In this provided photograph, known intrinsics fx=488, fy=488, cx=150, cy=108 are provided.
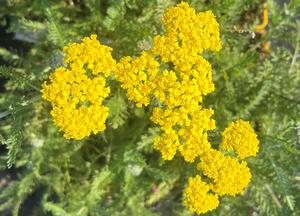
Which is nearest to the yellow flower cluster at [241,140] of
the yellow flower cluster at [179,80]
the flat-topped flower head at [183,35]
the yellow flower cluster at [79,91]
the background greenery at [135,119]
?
the yellow flower cluster at [179,80]

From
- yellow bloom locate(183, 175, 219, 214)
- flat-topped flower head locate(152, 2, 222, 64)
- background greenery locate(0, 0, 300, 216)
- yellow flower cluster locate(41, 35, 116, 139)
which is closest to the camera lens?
yellow flower cluster locate(41, 35, 116, 139)

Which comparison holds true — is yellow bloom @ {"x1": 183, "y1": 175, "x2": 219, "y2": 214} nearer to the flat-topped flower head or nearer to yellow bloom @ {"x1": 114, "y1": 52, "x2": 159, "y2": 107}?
yellow bloom @ {"x1": 114, "y1": 52, "x2": 159, "y2": 107}

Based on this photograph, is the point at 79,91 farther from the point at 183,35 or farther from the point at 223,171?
the point at 223,171

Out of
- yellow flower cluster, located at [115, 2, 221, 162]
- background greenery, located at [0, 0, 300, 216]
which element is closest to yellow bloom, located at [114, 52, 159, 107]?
yellow flower cluster, located at [115, 2, 221, 162]

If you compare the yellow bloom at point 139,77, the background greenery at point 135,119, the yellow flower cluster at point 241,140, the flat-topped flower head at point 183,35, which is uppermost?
the flat-topped flower head at point 183,35

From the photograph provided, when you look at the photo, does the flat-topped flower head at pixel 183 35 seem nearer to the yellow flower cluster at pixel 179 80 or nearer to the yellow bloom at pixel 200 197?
the yellow flower cluster at pixel 179 80

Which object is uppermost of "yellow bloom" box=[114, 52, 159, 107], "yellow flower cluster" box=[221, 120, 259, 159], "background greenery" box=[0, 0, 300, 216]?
"yellow bloom" box=[114, 52, 159, 107]
